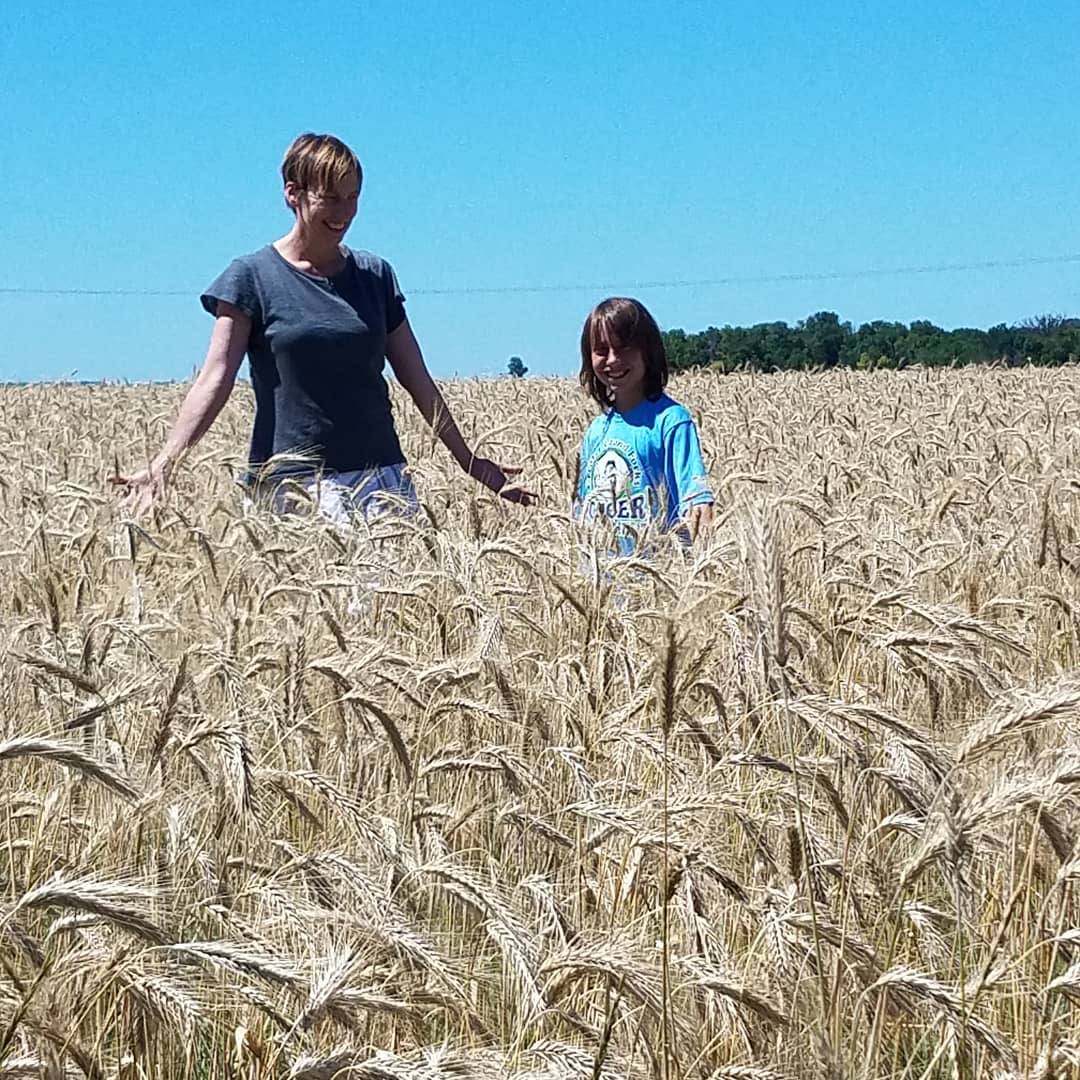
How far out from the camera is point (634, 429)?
15.4 feet

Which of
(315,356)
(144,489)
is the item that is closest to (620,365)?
(315,356)

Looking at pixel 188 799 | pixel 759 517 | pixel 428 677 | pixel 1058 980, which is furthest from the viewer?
pixel 428 677

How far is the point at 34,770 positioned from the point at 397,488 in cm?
207

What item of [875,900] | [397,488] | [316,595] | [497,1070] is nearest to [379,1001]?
[497,1070]

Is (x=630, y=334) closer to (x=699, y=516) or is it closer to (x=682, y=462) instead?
(x=682, y=462)

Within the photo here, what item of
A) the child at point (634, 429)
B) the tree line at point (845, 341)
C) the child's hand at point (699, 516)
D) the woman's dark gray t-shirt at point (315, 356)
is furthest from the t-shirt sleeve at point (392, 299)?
the tree line at point (845, 341)

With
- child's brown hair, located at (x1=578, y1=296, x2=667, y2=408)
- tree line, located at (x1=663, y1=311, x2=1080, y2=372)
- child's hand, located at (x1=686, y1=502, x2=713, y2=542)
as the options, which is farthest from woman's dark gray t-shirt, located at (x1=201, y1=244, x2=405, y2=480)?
tree line, located at (x1=663, y1=311, x2=1080, y2=372)

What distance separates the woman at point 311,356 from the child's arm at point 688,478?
528mm

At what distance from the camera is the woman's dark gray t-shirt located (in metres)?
4.60

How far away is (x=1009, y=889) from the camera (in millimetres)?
2215

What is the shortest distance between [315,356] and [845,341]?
33.6m

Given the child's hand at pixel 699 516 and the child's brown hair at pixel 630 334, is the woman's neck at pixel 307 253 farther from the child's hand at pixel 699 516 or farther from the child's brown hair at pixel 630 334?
the child's hand at pixel 699 516

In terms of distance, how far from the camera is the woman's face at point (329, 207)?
14.4 ft

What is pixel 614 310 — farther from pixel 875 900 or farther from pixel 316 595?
pixel 875 900
